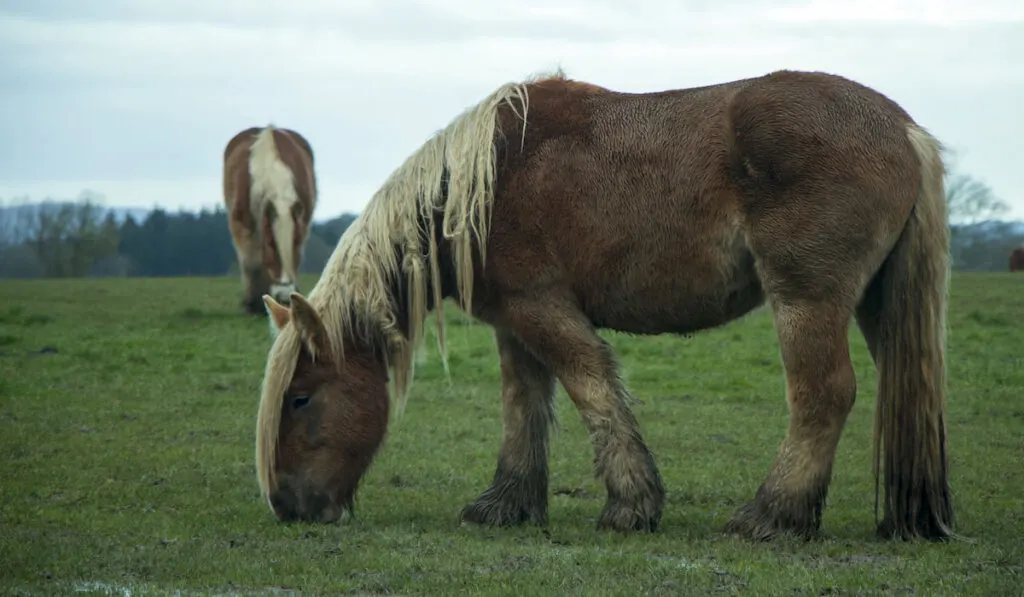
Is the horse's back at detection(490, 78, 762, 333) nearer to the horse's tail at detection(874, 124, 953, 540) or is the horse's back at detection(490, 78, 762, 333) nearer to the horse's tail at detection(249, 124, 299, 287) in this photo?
the horse's tail at detection(874, 124, 953, 540)

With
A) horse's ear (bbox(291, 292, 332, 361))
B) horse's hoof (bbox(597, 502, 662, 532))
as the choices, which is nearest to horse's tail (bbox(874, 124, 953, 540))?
horse's hoof (bbox(597, 502, 662, 532))

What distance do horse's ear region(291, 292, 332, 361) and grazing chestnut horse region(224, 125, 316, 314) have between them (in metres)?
10.0

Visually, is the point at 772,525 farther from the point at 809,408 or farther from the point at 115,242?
the point at 115,242

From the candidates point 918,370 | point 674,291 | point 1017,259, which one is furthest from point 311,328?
point 1017,259

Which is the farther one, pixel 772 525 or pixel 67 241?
pixel 67 241

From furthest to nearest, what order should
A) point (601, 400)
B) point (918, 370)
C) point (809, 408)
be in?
point (601, 400) < point (918, 370) < point (809, 408)

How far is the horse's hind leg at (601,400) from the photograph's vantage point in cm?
636

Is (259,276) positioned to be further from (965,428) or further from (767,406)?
(965,428)

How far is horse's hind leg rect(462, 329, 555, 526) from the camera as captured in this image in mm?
6891

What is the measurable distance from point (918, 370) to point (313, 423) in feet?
9.92

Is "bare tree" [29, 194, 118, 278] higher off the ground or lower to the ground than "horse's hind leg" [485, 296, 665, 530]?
higher

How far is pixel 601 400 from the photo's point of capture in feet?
21.0

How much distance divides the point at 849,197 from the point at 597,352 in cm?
145

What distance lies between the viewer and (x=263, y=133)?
705 inches
